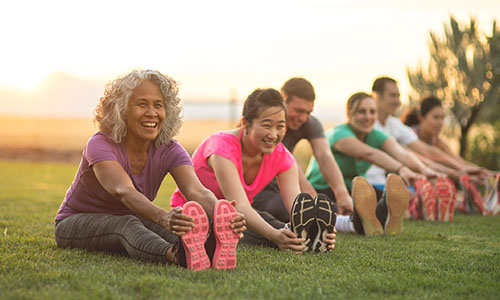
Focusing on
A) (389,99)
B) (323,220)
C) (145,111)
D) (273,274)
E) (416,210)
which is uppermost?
(389,99)

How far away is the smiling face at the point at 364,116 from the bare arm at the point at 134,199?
121 inches

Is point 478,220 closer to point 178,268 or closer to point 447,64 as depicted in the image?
point 178,268

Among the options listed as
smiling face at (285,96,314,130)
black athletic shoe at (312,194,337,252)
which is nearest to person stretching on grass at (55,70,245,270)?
black athletic shoe at (312,194,337,252)

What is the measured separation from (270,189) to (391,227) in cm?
106

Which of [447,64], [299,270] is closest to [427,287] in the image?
[299,270]

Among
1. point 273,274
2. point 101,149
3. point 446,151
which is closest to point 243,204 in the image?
point 273,274

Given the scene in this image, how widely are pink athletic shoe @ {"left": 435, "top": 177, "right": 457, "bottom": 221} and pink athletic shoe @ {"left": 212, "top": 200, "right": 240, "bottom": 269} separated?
3309mm

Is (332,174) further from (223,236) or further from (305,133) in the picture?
(223,236)

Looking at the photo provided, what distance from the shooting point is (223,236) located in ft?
8.96

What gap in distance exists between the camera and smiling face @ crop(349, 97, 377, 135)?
17.7 ft

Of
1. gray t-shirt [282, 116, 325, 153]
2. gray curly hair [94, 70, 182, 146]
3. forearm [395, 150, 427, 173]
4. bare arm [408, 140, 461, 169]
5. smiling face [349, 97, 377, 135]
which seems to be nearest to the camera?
gray curly hair [94, 70, 182, 146]

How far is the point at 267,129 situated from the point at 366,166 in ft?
8.20

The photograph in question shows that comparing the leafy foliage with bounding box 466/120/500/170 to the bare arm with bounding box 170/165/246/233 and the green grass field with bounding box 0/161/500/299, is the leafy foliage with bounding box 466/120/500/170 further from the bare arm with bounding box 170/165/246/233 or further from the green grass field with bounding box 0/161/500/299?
the bare arm with bounding box 170/165/246/233

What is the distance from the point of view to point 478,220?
5.62 m
